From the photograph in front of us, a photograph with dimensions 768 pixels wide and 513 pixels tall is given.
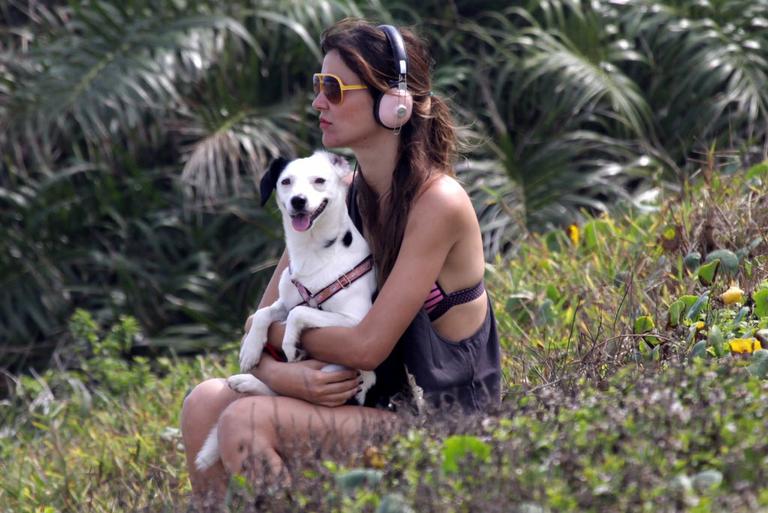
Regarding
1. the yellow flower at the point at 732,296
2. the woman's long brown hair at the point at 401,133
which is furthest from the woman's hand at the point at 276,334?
the yellow flower at the point at 732,296

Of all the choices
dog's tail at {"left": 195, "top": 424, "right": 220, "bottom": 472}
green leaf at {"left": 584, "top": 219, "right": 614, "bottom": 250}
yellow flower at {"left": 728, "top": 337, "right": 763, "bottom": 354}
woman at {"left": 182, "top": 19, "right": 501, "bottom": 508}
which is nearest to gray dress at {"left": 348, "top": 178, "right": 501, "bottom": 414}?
woman at {"left": 182, "top": 19, "right": 501, "bottom": 508}

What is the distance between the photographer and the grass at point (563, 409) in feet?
8.21

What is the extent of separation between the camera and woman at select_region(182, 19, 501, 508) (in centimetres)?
342

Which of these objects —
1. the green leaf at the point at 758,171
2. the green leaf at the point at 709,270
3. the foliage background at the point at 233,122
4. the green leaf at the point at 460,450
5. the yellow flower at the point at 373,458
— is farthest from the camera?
the foliage background at the point at 233,122

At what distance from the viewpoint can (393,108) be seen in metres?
3.57

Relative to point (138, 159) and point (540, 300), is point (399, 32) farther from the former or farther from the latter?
point (138, 159)

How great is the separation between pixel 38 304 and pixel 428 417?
4775 millimetres

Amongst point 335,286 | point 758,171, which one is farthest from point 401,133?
point 758,171

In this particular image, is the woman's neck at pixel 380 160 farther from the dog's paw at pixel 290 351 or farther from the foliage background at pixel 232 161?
the foliage background at pixel 232 161

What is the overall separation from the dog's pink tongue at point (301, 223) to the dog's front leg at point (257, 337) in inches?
13.3

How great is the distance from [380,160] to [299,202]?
38 centimetres

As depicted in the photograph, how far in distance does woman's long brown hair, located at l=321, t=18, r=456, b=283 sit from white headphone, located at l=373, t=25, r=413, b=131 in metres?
0.04

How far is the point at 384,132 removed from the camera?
3.67 metres

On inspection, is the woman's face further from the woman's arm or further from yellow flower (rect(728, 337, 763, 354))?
yellow flower (rect(728, 337, 763, 354))
